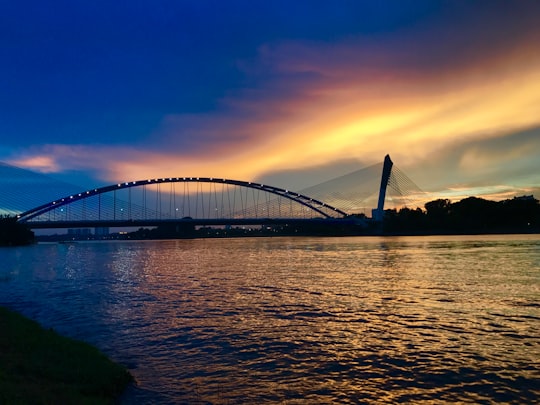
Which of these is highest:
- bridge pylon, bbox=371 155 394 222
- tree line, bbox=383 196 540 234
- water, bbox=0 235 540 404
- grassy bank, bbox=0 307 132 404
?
bridge pylon, bbox=371 155 394 222

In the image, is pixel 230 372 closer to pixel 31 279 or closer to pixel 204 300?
pixel 204 300

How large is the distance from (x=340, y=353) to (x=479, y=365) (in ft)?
9.83

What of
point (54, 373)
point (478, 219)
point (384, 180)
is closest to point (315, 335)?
point (54, 373)

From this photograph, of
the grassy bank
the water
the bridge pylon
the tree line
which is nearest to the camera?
the grassy bank

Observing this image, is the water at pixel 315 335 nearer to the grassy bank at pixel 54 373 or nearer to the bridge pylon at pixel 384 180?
the grassy bank at pixel 54 373

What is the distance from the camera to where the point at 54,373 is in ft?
27.9

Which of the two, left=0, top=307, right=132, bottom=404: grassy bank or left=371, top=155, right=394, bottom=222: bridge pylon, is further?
left=371, top=155, right=394, bottom=222: bridge pylon

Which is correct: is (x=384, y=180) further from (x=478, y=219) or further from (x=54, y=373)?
(x=54, y=373)

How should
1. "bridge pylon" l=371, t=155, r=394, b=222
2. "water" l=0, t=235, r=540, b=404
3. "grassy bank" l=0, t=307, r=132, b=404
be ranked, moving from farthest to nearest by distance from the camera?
"bridge pylon" l=371, t=155, r=394, b=222 < "water" l=0, t=235, r=540, b=404 < "grassy bank" l=0, t=307, r=132, b=404

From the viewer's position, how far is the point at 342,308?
17.0 m

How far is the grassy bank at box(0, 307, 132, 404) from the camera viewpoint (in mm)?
7184

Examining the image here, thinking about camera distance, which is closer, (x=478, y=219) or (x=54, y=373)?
(x=54, y=373)

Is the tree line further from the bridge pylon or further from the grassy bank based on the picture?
the grassy bank

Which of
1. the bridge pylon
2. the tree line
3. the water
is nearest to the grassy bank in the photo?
the water
